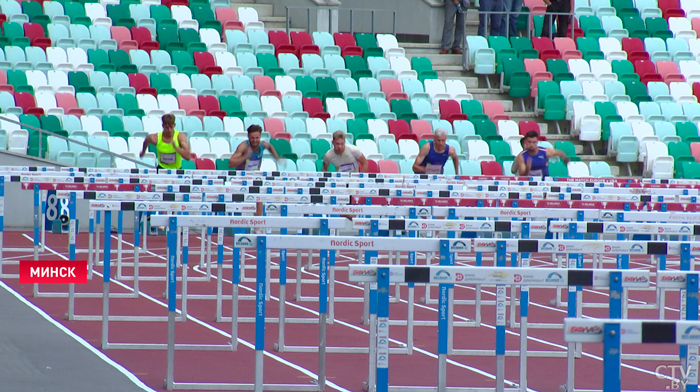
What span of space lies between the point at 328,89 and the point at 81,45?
4.90 meters

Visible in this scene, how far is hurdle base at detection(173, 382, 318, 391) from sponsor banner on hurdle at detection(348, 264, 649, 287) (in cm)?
186

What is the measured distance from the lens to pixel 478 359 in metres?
7.33

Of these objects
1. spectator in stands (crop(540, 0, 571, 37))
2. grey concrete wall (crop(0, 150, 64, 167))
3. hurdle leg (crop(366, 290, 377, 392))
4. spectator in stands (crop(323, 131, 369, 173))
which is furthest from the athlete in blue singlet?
spectator in stands (crop(540, 0, 571, 37))

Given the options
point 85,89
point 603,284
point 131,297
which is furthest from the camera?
point 85,89

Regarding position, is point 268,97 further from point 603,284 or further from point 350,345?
point 603,284

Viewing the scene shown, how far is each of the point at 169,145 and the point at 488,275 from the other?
34.0ft

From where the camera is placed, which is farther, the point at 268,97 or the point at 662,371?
the point at 268,97

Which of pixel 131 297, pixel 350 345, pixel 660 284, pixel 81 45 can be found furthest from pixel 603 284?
pixel 81 45

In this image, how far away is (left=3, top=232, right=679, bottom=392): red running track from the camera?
6617 mm

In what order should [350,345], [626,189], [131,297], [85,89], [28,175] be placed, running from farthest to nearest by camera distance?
[85,89], [626,189], [28,175], [131,297], [350,345]

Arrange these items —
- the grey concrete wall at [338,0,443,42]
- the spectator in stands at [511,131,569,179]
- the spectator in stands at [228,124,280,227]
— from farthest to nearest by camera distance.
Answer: the grey concrete wall at [338,0,443,42] < the spectator in stands at [511,131,569,179] < the spectator in stands at [228,124,280,227]

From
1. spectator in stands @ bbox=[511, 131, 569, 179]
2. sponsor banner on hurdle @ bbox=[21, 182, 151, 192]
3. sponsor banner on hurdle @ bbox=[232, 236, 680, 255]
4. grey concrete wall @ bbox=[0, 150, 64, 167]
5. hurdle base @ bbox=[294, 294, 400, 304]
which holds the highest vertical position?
spectator in stands @ bbox=[511, 131, 569, 179]

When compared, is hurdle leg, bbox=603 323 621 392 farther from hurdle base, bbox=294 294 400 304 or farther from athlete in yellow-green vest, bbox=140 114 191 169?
athlete in yellow-green vest, bbox=140 114 191 169

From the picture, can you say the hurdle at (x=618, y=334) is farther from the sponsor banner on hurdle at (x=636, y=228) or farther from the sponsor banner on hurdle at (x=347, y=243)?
the sponsor banner on hurdle at (x=636, y=228)
